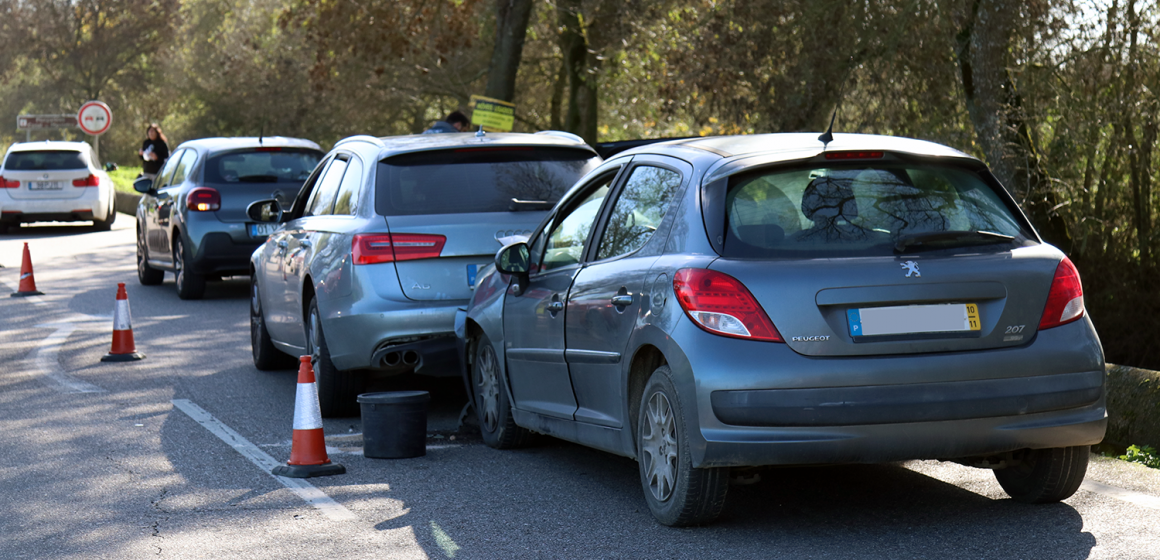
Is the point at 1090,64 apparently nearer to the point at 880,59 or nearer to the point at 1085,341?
the point at 880,59

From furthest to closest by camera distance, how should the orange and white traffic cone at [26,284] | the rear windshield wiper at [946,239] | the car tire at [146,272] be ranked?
the car tire at [146,272], the orange and white traffic cone at [26,284], the rear windshield wiper at [946,239]

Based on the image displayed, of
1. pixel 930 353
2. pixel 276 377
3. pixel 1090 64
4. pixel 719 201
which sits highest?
pixel 1090 64

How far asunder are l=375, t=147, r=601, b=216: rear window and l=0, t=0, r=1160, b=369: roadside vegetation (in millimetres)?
1730

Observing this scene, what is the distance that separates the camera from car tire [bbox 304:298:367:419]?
27.9 ft

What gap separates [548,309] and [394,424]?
48.9 inches

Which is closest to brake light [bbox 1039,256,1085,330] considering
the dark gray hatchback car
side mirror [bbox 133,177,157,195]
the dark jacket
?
the dark gray hatchback car

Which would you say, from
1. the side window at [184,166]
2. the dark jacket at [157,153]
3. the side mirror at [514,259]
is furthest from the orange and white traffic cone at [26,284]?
the dark jacket at [157,153]

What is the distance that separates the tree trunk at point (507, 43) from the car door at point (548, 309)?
14.2 metres

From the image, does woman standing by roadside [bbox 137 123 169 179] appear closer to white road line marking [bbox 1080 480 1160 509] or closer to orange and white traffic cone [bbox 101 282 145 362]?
orange and white traffic cone [bbox 101 282 145 362]

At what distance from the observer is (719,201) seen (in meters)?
5.45

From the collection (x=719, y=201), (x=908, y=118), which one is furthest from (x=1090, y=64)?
(x=719, y=201)

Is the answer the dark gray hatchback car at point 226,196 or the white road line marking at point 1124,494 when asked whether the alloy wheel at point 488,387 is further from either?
the dark gray hatchback car at point 226,196

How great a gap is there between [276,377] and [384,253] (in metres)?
2.57

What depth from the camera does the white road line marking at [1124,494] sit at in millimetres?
5977
